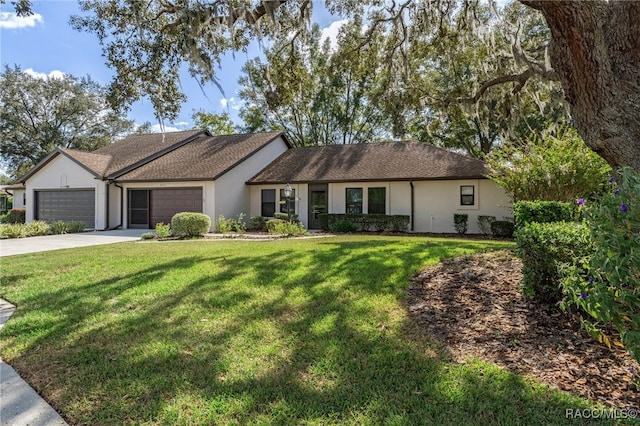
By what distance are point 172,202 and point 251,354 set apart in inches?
622

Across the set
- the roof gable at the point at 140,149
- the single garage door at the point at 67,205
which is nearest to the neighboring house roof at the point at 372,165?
the roof gable at the point at 140,149

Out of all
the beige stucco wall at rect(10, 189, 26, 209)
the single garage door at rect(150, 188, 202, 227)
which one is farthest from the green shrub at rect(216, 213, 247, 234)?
the beige stucco wall at rect(10, 189, 26, 209)

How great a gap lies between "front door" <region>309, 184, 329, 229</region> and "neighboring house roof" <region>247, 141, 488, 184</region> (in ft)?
1.89

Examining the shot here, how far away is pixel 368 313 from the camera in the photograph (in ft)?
13.9

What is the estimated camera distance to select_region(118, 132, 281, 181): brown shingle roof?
17344mm

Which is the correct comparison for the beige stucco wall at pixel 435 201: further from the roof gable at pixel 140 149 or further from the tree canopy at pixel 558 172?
the roof gable at pixel 140 149

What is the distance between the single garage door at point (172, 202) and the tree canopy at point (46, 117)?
18675 millimetres

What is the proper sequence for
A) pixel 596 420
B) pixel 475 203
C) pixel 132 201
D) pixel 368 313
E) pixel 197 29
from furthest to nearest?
1. pixel 132 201
2. pixel 475 203
3. pixel 197 29
4. pixel 368 313
5. pixel 596 420

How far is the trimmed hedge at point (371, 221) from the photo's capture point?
15.6 m

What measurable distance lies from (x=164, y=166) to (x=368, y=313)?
17.4 meters

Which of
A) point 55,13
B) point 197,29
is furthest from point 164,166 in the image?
point 197,29

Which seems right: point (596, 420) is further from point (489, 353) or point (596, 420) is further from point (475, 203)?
point (475, 203)

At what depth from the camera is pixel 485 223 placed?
1473 cm

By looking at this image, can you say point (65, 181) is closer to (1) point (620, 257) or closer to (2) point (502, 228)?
(2) point (502, 228)
